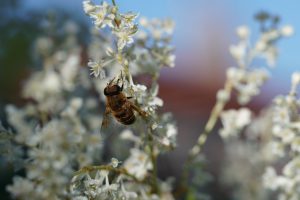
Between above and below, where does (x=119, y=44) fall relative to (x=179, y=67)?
below

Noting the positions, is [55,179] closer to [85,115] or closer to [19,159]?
[19,159]

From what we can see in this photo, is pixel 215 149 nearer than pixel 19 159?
No

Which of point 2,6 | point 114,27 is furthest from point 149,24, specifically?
point 2,6

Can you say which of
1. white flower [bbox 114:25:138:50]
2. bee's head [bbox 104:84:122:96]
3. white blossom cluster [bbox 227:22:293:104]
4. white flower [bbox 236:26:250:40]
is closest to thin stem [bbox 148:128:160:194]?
bee's head [bbox 104:84:122:96]

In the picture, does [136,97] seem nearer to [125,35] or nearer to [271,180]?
[125,35]

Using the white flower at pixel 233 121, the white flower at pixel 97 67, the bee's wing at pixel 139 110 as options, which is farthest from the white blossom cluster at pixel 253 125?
the white flower at pixel 97 67

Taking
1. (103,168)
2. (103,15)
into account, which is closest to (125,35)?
(103,15)
